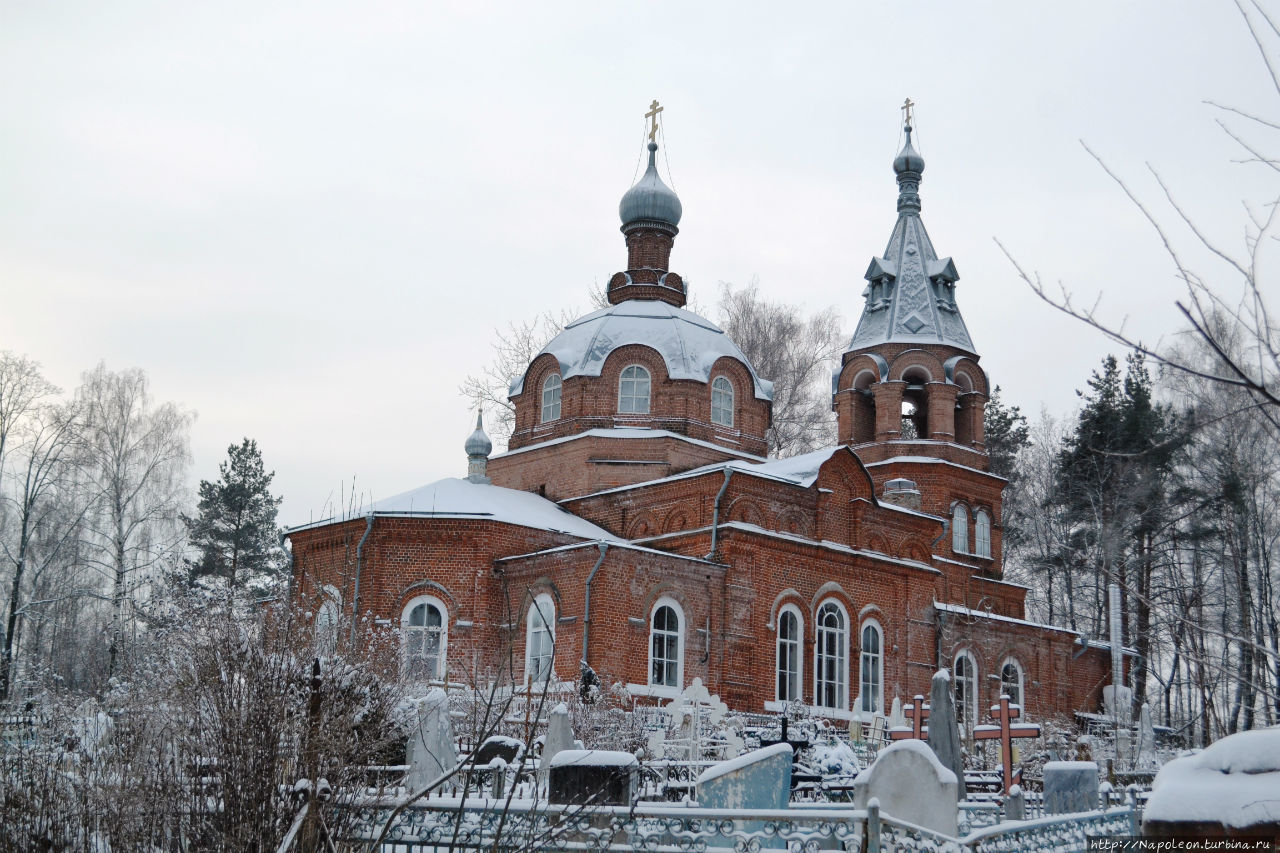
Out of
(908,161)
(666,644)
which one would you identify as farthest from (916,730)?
(908,161)

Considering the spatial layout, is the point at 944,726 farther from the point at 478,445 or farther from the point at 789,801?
the point at 478,445

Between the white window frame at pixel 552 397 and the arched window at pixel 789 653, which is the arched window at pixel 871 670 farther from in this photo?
the white window frame at pixel 552 397

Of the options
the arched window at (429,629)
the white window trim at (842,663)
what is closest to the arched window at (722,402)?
the white window trim at (842,663)

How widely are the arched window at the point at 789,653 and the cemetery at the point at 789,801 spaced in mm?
7708

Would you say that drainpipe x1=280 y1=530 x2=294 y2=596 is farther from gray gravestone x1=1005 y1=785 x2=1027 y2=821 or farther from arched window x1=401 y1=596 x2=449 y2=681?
gray gravestone x1=1005 y1=785 x2=1027 y2=821

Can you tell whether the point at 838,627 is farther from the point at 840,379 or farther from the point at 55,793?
the point at 55,793

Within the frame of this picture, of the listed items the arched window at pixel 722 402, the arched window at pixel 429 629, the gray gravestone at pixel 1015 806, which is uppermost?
the arched window at pixel 722 402

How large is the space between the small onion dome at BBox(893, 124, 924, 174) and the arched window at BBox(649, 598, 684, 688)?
14.3 metres

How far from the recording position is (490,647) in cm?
2252

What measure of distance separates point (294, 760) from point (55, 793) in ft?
4.85

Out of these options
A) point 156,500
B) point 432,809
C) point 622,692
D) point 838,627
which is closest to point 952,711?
point 432,809

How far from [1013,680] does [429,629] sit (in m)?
12.6

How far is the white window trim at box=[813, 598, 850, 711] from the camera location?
22828 mm

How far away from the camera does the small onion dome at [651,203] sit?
95.3 ft
